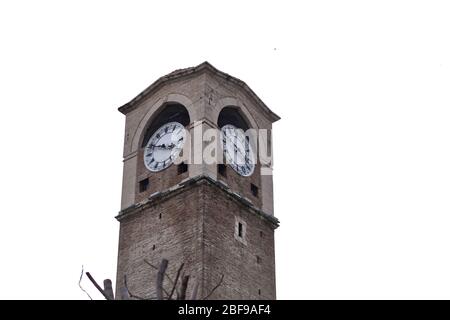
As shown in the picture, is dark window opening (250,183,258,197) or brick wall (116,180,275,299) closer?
brick wall (116,180,275,299)

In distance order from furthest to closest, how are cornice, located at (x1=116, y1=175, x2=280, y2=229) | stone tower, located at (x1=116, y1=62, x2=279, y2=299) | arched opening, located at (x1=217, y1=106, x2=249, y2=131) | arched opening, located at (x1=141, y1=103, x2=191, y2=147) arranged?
arched opening, located at (x1=217, y1=106, x2=249, y2=131), arched opening, located at (x1=141, y1=103, x2=191, y2=147), cornice, located at (x1=116, y1=175, x2=280, y2=229), stone tower, located at (x1=116, y1=62, x2=279, y2=299)

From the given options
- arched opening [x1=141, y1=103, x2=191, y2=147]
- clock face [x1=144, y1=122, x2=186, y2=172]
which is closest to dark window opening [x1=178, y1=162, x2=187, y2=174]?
clock face [x1=144, y1=122, x2=186, y2=172]

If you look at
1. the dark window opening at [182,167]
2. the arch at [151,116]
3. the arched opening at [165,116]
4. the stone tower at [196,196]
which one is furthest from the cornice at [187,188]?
the arched opening at [165,116]

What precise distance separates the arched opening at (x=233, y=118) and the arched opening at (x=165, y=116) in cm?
125

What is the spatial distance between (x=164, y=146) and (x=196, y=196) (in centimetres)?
293

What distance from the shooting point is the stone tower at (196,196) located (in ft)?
93.4

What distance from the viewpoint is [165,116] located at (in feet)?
107

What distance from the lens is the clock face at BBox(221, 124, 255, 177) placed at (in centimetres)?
3103

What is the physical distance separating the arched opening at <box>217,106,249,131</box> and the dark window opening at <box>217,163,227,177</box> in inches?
86.5

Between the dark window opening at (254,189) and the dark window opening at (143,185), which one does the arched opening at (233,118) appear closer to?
the dark window opening at (254,189)

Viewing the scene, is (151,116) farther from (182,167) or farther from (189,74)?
(182,167)

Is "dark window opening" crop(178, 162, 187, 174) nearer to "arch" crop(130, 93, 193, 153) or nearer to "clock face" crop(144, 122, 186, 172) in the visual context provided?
"clock face" crop(144, 122, 186, 172)

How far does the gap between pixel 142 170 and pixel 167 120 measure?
1.85 m

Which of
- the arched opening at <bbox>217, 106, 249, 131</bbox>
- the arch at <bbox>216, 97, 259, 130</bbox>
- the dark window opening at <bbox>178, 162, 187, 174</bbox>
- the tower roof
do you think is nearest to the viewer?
the dark window opening at <bbox>178, 162, 187, 174</bbox>
